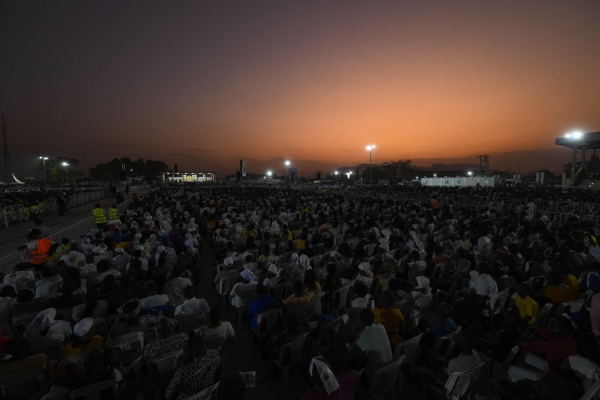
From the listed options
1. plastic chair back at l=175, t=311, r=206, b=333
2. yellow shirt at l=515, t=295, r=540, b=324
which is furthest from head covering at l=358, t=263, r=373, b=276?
plastic chair back at l=175, t=311, r=206, b=333

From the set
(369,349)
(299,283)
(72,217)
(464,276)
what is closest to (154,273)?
(299,283)

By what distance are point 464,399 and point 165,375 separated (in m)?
3.33

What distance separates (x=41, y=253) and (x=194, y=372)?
6.73m

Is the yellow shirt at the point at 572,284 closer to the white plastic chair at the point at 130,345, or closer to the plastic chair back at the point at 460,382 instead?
the plastic chair back at the point at 460,382

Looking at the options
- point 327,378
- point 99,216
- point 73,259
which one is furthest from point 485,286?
point 99,216

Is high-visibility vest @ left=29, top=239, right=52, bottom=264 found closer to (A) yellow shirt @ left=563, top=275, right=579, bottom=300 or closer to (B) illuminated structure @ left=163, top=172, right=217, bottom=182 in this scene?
(A) yellow shirt @ left=563, top=275, right=579, bottom=300

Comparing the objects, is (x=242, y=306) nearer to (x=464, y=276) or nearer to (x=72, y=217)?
(x=464, y=276)

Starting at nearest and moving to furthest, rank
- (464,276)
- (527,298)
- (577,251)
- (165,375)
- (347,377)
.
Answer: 1. (347,377)
2. (165,375)
3. (527,298)
4. (464,276)
5. (577,251)

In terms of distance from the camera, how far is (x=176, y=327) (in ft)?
13.7

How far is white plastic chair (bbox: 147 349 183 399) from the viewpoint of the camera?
3.00 m

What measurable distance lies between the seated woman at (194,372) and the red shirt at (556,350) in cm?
364

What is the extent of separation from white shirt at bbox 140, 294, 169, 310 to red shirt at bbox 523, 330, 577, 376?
16.5 feet

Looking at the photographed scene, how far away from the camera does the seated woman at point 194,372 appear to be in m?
2.57

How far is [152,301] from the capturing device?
13.8ft
